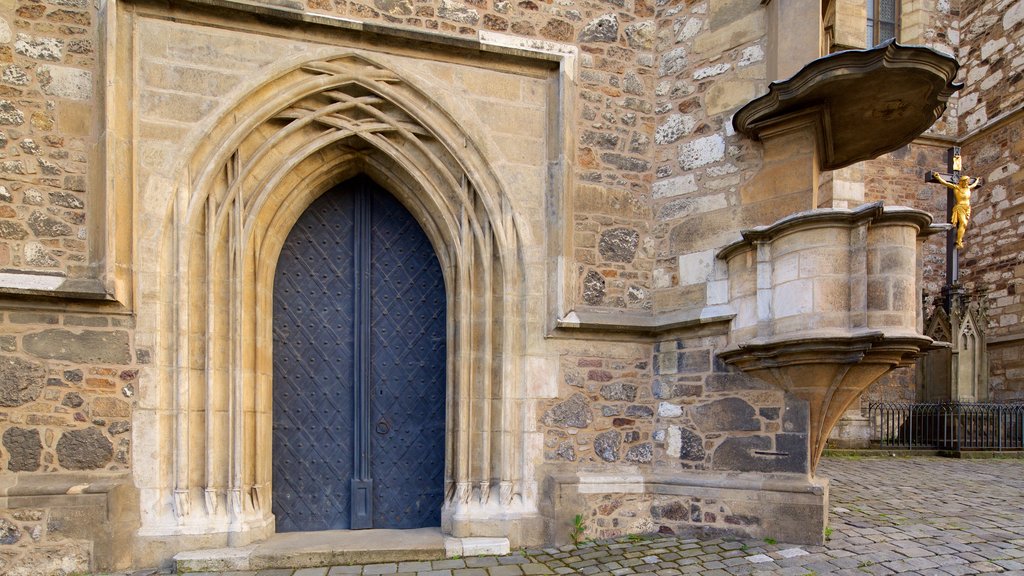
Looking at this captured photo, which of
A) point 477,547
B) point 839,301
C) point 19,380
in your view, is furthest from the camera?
point 477,547

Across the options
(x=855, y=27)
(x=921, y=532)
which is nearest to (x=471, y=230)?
(x=921, y=532)

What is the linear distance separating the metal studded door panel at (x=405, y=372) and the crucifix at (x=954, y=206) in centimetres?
1046

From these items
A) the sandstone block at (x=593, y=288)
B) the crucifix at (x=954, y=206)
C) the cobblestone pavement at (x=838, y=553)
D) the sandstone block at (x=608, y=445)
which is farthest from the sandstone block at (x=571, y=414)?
the crucifix at (x=954, y=206)

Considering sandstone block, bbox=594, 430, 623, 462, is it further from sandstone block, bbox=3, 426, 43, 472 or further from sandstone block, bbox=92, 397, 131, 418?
sandstone block, bbox=3, 426, 43, 472

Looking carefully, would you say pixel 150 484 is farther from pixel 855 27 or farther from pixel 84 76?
pixel 855 27

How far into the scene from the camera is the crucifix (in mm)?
10492

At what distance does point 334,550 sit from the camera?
384 centimetres

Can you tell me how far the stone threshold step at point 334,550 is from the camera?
12.0 ft

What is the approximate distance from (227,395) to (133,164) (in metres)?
1.76

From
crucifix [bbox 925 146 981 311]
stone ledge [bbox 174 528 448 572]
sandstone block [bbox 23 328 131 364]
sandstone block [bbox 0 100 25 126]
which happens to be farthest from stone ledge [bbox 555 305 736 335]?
crucifix [bbox 925 146 981 311]

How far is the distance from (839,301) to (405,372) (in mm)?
3346

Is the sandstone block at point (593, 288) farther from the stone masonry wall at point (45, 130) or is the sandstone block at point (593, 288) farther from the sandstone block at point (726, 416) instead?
the stone masonry wall at point (45, 130)

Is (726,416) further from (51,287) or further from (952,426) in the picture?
(952,426)

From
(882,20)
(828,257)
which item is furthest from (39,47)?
(882,20)
